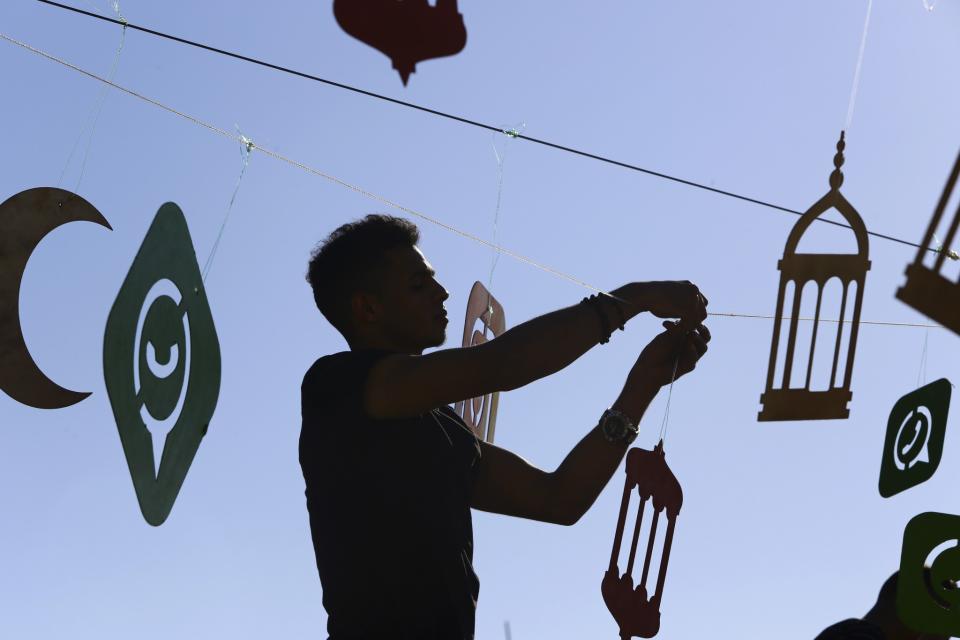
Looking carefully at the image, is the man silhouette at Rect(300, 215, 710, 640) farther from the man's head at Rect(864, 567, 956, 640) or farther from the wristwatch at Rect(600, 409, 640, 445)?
the man's head at Rect(864, 567, 956, 640)

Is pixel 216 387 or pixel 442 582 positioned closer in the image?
pixel 442 582

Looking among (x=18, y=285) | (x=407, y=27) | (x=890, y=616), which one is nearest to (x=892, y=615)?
(x=890, y=616)

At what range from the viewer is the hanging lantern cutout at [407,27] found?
6.77 ft

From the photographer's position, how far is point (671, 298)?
218cm

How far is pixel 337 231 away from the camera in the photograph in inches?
89.0

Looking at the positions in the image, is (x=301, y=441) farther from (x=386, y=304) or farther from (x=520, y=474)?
(x=520, y=474)

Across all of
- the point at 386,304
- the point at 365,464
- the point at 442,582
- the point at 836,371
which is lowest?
the point at 442,582

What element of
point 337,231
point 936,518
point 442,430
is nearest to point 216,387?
point 337,231

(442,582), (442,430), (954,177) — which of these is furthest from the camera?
(442,430)

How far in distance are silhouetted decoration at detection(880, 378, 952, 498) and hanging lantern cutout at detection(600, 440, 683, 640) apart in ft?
4.08

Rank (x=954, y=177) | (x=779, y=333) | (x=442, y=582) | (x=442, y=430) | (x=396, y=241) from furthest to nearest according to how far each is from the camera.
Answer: (x=779, y=333), (x=396, y=241), (x=442, y=430), (x=442, y=582), (x=954, y=177)

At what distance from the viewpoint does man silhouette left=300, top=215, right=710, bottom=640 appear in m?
1.90

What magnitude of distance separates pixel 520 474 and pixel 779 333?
59 centimetres

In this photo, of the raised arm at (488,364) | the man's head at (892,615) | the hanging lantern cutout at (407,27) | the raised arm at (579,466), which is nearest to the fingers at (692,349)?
the raised arm at (579,466)
